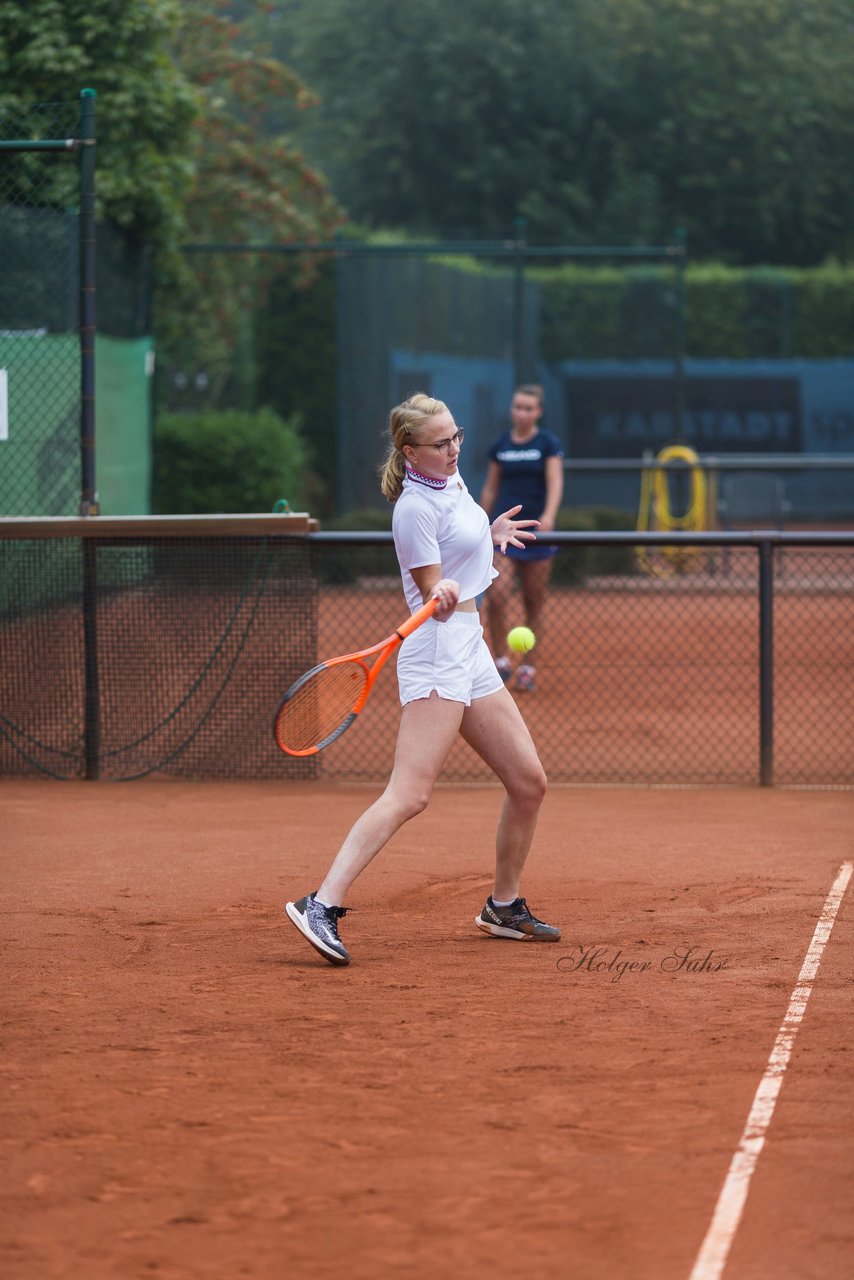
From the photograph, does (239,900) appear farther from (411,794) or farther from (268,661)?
(268,661)

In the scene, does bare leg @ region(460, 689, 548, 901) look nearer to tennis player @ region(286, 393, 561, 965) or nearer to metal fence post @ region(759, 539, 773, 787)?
tennis player @ region(286, 393, 561, 965)

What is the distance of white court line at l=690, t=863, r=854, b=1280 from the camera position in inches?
130

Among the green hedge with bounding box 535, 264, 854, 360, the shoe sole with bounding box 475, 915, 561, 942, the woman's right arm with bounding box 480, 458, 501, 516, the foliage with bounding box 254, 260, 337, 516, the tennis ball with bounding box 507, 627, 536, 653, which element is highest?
the green hedge with bounding box 535, 264, 854, 360

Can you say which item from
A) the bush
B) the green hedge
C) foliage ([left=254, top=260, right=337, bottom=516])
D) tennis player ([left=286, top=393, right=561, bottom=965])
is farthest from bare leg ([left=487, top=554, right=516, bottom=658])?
the green hedge

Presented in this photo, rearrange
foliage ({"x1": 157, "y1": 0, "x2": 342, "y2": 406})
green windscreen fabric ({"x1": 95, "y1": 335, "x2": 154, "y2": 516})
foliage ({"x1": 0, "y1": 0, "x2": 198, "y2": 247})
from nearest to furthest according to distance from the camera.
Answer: green windscreen fabric ({"x1": 95, "y1": 335, "x2": 154, "y2": 516}) < foliage ({"x1": 0, "y1": 0, "x2": 198, "y2": 247}) < foliage ({"x1": 157, "y1": 0, "x2": 342, "y2": 406})

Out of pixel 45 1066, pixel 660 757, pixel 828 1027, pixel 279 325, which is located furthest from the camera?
pixel 279 325

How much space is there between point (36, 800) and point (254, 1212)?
4.91 meters

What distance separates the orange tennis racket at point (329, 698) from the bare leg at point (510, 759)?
0.37 meters

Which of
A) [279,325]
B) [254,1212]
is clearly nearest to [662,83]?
[279,325]

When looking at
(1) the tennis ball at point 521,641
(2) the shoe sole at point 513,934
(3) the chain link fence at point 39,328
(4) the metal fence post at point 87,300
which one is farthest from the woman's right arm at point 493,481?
(2) the shoe sole at point 513,934

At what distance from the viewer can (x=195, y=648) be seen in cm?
855

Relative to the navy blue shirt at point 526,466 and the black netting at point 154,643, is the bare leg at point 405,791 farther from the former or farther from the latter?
the navy blue shirt at point 526,466

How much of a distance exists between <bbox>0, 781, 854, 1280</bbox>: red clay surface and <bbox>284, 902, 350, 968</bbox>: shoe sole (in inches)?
2.8

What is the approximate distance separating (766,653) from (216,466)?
1004cm
